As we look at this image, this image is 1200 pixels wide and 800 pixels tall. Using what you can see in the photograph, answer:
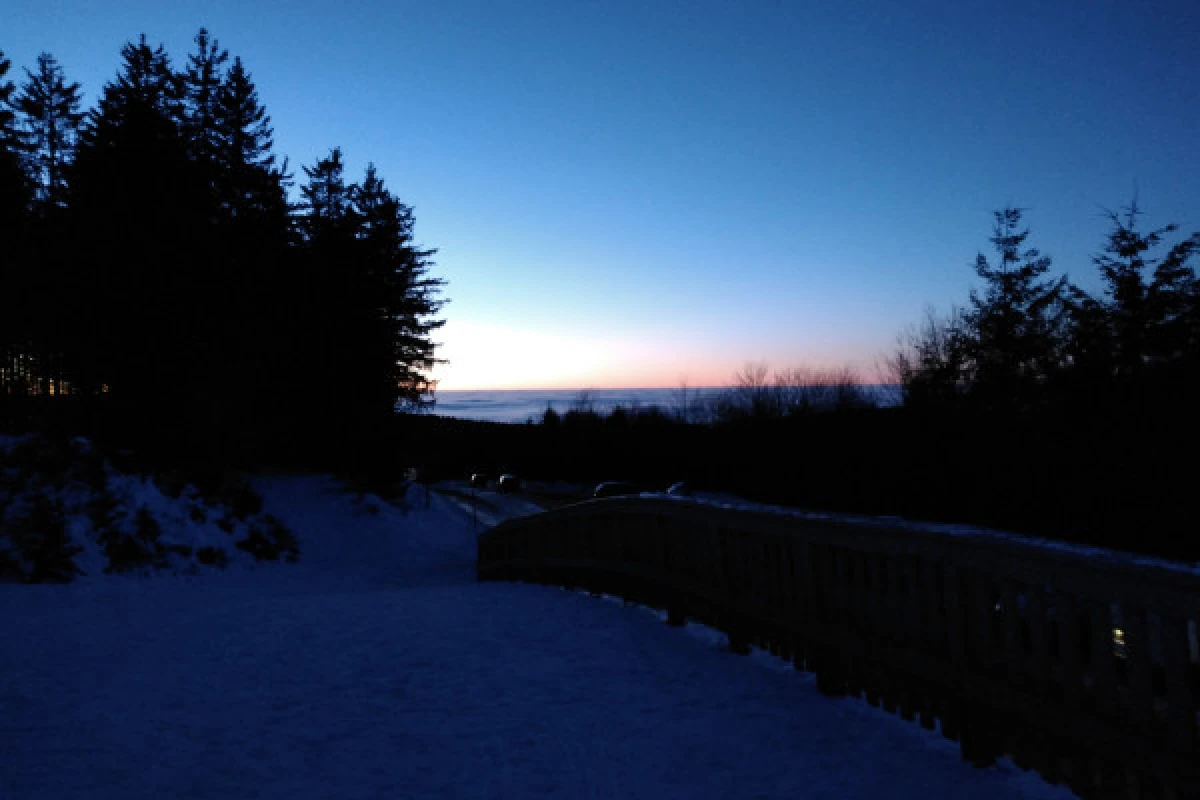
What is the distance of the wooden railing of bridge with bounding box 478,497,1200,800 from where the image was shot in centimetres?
312

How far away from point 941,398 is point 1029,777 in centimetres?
4223

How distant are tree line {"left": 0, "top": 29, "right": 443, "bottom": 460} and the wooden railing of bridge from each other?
27.4 meters

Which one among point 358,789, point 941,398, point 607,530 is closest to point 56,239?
point 607,530

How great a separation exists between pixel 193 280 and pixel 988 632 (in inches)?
1197

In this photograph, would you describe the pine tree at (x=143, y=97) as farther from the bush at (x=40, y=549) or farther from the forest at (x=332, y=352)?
the bush at (x=40, y=549)

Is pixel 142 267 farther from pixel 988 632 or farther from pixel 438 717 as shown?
pixel 988 632

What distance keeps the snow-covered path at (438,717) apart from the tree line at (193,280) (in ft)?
72.6

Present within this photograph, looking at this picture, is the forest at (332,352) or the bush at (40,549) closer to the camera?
the bush at (40,549)

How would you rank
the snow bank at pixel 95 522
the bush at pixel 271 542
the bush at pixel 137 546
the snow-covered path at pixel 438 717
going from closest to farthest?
the snow-covered path at pixel 438 717 < the snow bank at pixel 95 522 < the bush at pixel 137 546 < the bush at pixel 271 542

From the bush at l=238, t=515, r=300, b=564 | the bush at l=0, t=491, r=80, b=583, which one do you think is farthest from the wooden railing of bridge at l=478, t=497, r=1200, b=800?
the bush at l=238, t=515, r=300, b=564

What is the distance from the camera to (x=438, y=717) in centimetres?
495

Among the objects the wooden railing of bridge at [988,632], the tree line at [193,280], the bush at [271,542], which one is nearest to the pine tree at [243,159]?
the tree line at [193,280]

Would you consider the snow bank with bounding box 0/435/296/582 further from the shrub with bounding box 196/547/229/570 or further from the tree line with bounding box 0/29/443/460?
the tree line with bounding box 0/29/443/460

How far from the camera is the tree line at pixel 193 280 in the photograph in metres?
27.9
